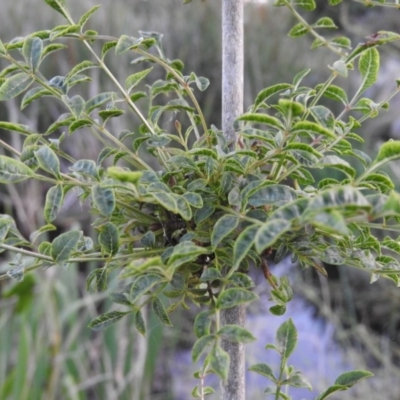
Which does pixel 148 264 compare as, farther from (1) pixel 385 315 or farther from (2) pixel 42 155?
(1) pixel 385 315

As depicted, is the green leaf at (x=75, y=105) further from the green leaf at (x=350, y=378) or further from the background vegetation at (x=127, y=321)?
the background vegetation at (x=127, y=321)

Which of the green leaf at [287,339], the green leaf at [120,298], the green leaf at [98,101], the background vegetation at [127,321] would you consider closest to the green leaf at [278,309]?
the green leaf at [287,339]

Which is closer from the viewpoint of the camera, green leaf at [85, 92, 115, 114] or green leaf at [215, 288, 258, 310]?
green leaf at [215, 288, 258, 310]

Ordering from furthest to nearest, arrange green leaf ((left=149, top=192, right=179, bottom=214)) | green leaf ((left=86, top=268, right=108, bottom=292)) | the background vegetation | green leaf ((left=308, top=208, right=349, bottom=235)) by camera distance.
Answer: the background vegetation, green leaf ((left=86, top=268, right=108, bottom=292)), green leaf ((left=149, top=192, right=179, bottom=214)), green leaf ((left=308, top=208, right=349, bottom=235))

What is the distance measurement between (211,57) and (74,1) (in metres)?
0.88

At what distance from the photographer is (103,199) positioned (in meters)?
0.36

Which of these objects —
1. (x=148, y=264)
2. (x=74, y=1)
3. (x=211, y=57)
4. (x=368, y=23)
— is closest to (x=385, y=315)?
(x=211, y=57)

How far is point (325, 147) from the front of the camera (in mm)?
422

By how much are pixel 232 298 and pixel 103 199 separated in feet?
0.35

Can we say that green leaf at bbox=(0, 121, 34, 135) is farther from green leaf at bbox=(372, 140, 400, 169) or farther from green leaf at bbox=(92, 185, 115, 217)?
green leaf at bbox=(372, 140, 400, 169)

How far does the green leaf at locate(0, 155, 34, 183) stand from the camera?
1.15ft

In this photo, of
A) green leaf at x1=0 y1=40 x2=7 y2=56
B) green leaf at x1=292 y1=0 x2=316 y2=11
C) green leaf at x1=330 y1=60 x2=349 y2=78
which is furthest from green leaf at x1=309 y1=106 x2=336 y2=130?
green leaf at x1=0 y1=40 x2=7 y2=56

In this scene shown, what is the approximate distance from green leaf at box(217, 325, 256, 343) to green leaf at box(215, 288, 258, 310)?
0.07 ft

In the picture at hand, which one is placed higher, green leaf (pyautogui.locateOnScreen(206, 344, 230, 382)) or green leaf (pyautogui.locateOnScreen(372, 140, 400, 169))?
green leaf (pyautogui.locateOnScreen(372, 140, 400, 169))
